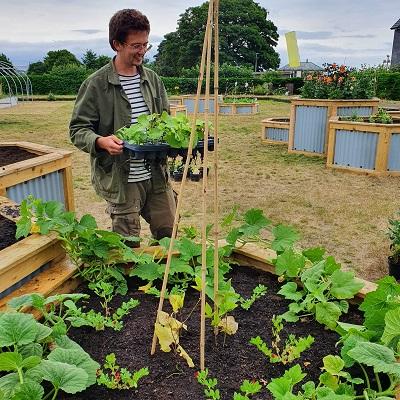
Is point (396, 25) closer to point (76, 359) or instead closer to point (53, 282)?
point (53, 282)

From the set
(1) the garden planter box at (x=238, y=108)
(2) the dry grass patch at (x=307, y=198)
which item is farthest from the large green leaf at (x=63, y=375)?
(1) the garden planter box at (x=238, y=108)

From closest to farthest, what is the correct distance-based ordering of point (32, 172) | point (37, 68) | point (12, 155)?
point (32, 172) < point (12, 155) < point (37, 68)

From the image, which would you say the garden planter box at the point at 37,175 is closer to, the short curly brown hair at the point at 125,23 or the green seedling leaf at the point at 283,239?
the short curly brown hair at the point at 125,23

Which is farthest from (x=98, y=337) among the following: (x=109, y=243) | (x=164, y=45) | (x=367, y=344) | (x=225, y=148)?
(x=164, y=45)

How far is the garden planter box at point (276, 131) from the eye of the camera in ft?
29.5

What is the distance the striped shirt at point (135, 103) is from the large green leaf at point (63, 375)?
1.22 metres

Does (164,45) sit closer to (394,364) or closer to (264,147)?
(264,147)

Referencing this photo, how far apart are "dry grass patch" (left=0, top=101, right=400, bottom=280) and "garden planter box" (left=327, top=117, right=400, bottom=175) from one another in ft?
0.70

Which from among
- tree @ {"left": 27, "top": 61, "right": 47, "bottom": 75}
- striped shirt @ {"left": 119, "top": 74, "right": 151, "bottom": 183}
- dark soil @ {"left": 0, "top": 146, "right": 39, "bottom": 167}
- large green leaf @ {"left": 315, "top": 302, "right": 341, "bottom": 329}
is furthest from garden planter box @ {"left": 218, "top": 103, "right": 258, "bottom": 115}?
tree @ {"left": 27, "top": 61, "right": 47, "bottom": 75}

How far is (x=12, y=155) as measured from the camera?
3.75m

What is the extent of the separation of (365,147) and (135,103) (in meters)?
5.00

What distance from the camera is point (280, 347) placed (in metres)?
1.56

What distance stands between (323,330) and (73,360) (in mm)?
906

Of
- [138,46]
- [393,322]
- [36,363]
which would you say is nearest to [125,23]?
[138,46]
